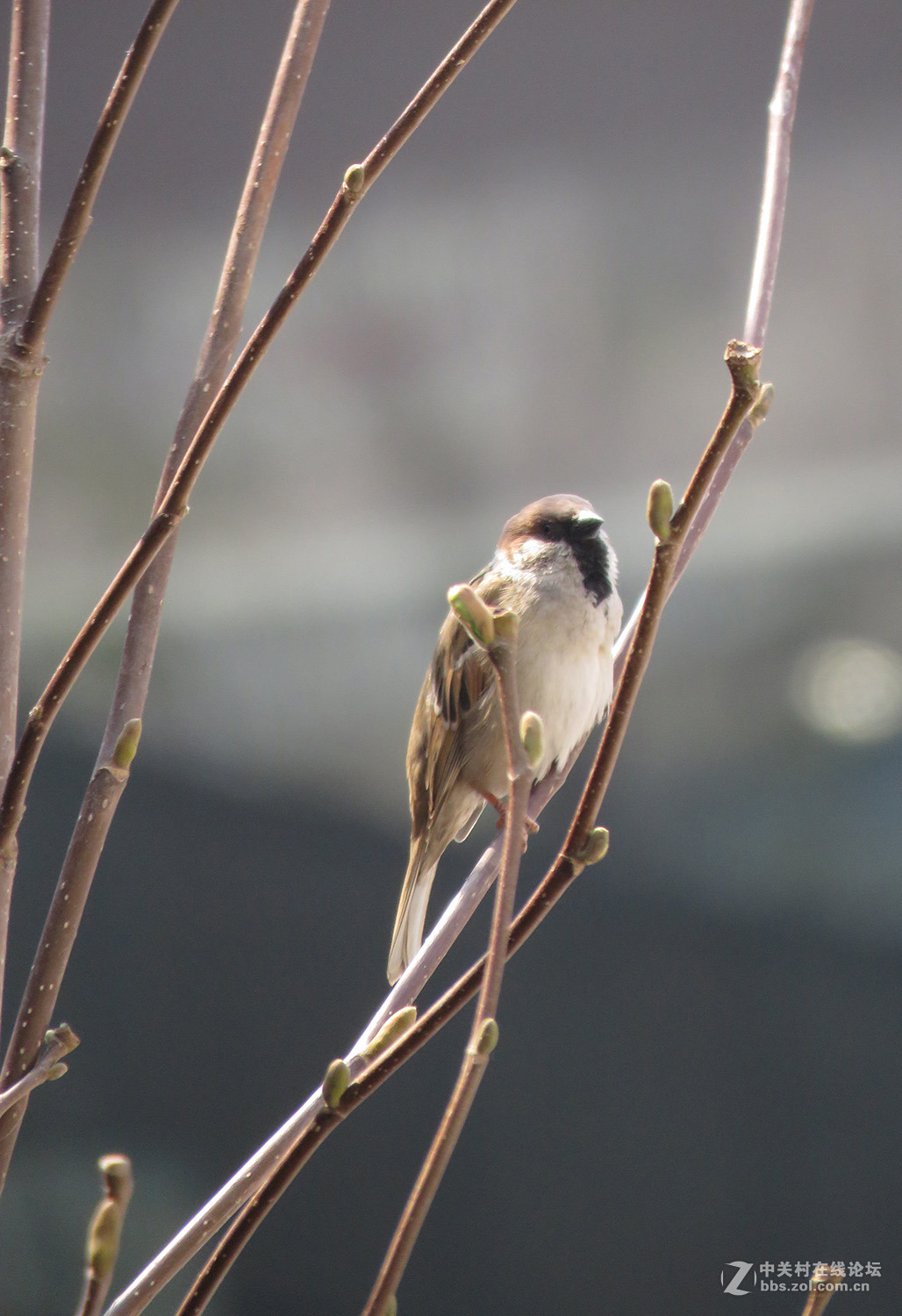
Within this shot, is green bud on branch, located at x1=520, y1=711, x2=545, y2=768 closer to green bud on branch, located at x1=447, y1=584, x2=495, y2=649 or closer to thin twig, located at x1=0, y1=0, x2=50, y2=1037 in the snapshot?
green bud on branch, located at x1=447, y1=584, x2=495, y2=649

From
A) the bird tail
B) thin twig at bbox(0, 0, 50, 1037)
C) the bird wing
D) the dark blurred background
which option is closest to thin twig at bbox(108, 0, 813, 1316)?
thin twig at bbox(0, 0, 50, 1037)

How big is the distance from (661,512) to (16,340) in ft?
0.84

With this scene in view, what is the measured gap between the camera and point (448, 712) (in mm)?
1120

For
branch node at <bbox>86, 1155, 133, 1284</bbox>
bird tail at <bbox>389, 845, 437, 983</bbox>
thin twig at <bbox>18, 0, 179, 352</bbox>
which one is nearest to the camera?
branch node at <bbox>86, 1155, 133, 1284</bbox>

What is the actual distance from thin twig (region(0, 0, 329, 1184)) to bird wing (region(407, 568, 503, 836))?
63 centimetres

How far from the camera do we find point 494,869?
24.0 inches

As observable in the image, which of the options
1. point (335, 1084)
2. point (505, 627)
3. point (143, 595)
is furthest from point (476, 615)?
point (143, 595)

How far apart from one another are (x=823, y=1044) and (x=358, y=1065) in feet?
5.89

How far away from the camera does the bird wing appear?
1.10 meters

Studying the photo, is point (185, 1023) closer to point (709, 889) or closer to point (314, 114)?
point (709, 889)

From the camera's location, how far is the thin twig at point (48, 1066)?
0.36 meters

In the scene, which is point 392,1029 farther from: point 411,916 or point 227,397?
point 411,916

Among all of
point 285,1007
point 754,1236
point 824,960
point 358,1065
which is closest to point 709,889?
point 824,960

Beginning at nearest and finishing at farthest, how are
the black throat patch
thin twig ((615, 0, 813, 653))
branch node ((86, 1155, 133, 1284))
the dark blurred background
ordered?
branch node ((86, 1155, 133, 1284)) → thin twig ((615, 0, 813, 653)) → the black throat patch → the dark blurred background
